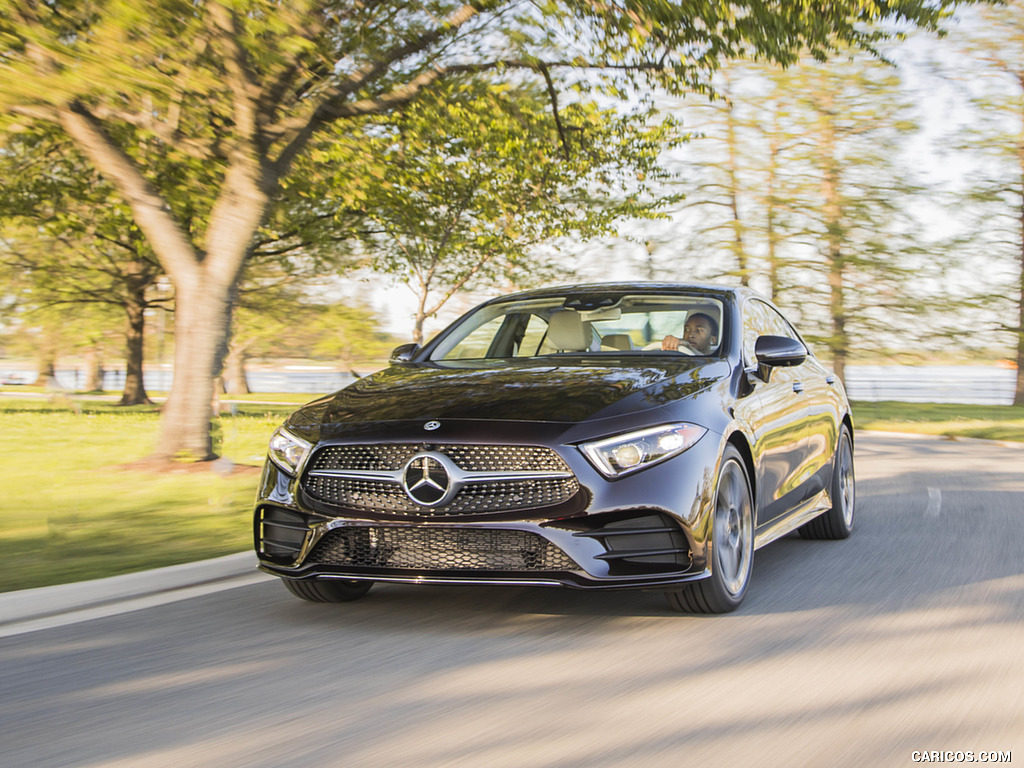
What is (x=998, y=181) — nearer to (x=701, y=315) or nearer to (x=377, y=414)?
(x=701, y=315)

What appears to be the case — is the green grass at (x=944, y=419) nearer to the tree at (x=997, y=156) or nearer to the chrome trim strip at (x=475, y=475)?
the tree at (x=997, y=156)

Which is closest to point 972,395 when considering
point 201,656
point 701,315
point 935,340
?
point 935,340

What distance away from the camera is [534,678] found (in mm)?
4312

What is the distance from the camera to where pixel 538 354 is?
21.9 feet

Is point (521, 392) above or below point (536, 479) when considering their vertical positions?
above

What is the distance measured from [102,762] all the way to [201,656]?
127 centimetres

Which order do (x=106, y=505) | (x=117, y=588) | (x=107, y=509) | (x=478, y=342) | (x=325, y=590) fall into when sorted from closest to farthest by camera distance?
(x=325, y=590)
(x=117, y=588)
(x=478, y=342)
(x=107, y=509)
(x=106, y=505)

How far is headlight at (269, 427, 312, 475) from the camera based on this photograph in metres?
5.30

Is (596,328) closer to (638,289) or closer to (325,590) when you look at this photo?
(638,289)

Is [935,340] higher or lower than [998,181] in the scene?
lower

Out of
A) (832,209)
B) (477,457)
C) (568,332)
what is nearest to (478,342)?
(568,332)

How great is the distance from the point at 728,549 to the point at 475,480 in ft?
4.20

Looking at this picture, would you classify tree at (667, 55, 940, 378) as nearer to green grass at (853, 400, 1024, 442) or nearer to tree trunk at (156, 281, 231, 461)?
green grass at (853, 400, 1024, 442)

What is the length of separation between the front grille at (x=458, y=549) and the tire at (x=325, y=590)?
60 cm
